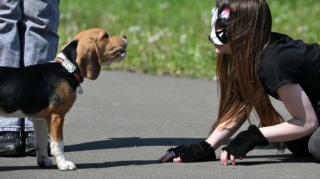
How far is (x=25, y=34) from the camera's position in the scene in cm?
572

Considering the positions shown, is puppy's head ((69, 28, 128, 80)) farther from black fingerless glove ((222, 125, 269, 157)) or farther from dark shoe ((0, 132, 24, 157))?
black fingerless glove ((222, 125, 269, 157))

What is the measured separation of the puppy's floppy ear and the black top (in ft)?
3.83

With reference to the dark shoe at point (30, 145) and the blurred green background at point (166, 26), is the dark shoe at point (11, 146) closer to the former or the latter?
the dark shoe at point (30, 145)

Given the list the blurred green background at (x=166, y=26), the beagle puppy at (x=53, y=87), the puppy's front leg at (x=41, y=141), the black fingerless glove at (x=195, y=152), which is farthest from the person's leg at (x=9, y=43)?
the blurred green background at (x=166, y=26)

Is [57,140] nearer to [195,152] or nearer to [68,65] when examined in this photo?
[68,65]

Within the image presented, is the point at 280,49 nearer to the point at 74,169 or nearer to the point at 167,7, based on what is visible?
the point at 74,169

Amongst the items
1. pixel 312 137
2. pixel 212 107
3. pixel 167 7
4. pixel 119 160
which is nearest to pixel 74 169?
pixel 119 160

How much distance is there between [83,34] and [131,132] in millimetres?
1565

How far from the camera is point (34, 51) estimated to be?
568 centimetres

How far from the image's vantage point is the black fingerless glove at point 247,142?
5.06 metres

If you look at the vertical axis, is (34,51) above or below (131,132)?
above

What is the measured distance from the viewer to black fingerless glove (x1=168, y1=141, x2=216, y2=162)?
5277 mm

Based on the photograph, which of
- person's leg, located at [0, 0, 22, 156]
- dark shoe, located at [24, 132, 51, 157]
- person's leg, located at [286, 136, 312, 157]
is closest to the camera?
person's leg, located at [286, 136, 312, 157]

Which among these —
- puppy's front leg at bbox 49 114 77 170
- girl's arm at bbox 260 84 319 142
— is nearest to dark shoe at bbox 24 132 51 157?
puppy's front leg at bbox 49 114 77 170
